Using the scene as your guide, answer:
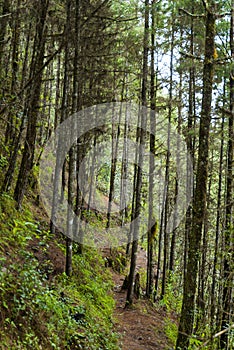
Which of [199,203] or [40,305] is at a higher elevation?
[199,203]

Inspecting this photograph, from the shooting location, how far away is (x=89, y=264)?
43.4 ft

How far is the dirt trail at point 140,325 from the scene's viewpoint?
376 inches

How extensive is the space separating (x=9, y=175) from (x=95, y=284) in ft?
15.3

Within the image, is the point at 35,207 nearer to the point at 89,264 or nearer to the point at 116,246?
the point at 89,264

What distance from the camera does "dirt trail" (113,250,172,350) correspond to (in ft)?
31.4

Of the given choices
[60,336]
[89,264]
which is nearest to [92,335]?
[60,336]

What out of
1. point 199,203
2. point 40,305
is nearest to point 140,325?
point 199,203

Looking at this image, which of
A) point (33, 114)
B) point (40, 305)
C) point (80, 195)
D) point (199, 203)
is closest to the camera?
point (40, 305)

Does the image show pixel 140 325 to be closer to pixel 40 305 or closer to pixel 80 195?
pixel 80 195

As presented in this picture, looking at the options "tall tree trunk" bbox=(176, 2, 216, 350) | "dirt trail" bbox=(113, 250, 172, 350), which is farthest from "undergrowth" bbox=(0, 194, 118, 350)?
"tall tree trunk" bbox=(176, 2, 216, 350)

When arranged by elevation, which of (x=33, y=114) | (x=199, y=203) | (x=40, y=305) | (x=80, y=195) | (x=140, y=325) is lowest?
(x=140, y=325)

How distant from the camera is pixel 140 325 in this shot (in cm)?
1082

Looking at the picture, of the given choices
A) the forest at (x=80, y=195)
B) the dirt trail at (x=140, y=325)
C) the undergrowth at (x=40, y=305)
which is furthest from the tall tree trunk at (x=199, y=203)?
the dirt trail at (x=140, y=325)

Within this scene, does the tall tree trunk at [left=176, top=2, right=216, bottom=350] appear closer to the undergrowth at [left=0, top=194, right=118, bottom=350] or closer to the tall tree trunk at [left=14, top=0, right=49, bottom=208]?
the undergrowth at [left=0, top=194, right=118, bottom=350]
